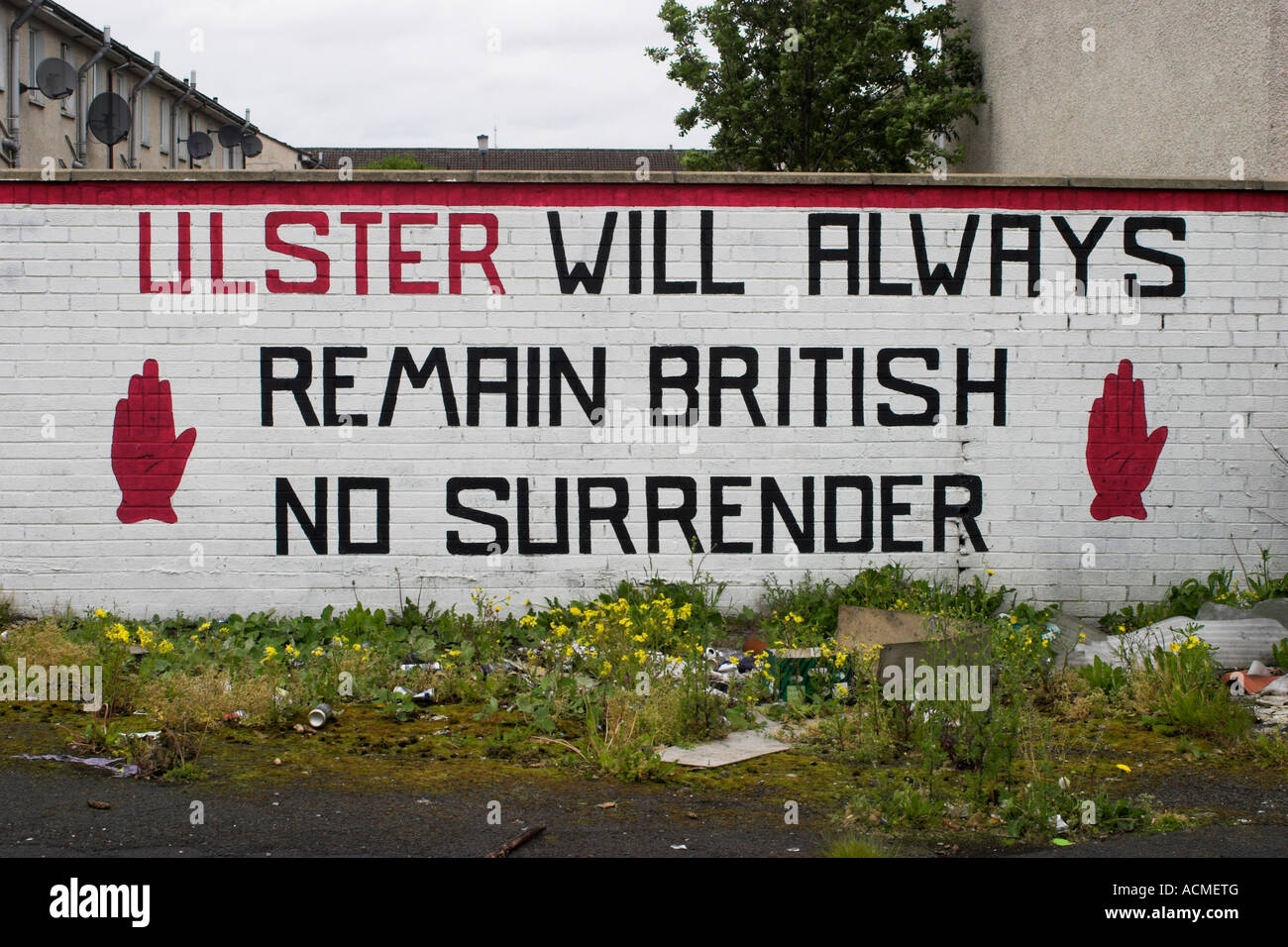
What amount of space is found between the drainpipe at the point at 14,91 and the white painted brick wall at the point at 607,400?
1757cm

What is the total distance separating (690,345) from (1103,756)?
3.95 m

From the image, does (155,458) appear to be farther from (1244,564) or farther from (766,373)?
(1244,564)

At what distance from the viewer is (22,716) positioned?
6.36 metres

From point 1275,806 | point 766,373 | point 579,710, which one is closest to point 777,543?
point 766,373

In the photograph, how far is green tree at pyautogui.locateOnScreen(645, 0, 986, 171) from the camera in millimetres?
21188

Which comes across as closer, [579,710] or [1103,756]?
[1103,756]

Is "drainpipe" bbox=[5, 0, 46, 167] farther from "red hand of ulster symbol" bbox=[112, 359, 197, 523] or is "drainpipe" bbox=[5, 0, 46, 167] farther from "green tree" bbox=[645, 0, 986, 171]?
"red hand of ulster symbol" bbox=[112, 359, 197, 523]

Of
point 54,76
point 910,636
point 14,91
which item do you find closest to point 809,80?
point 54,76

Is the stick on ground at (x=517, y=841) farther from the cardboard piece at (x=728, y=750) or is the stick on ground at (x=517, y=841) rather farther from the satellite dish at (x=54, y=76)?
the satellite dish at (x=54, y=76)

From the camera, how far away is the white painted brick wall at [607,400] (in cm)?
827

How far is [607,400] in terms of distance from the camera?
8383 millimetres

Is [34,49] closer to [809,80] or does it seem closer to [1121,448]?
[809,80]

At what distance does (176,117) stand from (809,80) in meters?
23.1

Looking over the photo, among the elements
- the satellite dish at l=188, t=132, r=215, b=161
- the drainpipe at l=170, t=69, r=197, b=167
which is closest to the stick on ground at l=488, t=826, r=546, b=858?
the satellite dish at l=188, t=132, r=215, b=161
